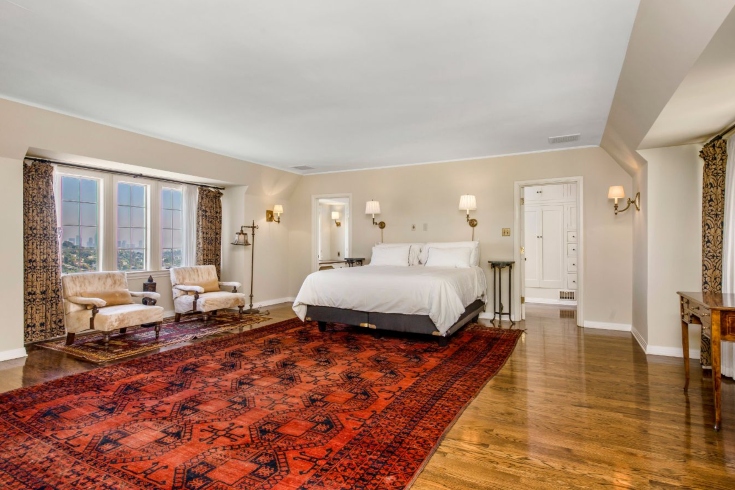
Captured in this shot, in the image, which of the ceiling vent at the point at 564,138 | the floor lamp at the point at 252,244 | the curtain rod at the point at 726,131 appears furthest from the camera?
the floor lamp at the point at 252,244

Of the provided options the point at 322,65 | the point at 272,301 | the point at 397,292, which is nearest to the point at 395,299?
the point at 397,292

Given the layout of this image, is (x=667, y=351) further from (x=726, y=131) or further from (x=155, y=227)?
(x=155, y=227)

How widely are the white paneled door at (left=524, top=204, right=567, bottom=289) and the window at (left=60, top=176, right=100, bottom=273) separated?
735 centimetres

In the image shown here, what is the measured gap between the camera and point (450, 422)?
245 centimetres

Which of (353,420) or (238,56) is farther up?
(238,56)

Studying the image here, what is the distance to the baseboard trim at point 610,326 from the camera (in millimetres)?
5133

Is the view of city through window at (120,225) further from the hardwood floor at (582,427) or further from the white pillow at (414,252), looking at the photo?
the white pillow at (414,252)

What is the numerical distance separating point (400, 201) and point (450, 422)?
15.4ft

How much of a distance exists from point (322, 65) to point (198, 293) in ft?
12.9

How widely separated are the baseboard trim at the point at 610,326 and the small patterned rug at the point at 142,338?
15.2ft

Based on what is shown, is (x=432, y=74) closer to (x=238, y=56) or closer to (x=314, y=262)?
(x=238, y=56)

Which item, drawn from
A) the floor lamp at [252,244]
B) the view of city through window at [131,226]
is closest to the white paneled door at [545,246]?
the floor lamp at [252,244]

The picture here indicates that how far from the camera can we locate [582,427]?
7.85 ft

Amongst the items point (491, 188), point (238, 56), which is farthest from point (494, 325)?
point (238, 56)
